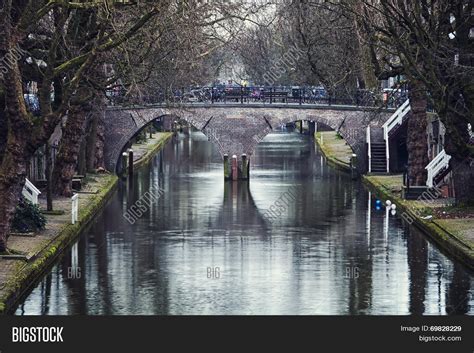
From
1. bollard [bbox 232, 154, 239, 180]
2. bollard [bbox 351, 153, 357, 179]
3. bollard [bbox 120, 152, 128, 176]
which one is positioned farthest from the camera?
bollard [bbox 120, 152, 128, 176]

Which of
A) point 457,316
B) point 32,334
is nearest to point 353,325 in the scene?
point 457,316

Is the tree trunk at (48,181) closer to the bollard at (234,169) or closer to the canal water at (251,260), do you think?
the canal water at (251,260)

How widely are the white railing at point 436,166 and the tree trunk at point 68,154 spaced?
46.7 feet

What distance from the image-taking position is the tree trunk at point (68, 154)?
185 feet

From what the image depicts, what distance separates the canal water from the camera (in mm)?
33188

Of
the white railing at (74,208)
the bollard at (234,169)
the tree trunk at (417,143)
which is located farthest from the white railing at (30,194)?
the bollard at (234,169)

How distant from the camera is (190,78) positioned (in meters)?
77.3

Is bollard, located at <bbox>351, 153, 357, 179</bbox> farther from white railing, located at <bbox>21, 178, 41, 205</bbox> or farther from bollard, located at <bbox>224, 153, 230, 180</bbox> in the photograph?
white railing, located at <bbox>21, 178, 41, 205</bbox>

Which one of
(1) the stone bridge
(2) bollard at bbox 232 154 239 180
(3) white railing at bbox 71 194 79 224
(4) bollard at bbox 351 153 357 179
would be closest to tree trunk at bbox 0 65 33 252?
(3) white railing at bbox 71 194 79 224

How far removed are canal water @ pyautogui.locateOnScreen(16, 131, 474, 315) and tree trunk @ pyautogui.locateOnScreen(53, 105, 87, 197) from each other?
200cm

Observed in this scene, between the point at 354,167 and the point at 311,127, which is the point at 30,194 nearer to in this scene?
the point at 354,167

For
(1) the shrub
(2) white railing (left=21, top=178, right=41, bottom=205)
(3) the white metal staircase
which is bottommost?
(1) the shrub

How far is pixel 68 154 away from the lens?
56469 millimetres

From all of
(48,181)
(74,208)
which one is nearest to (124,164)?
(48,181)
